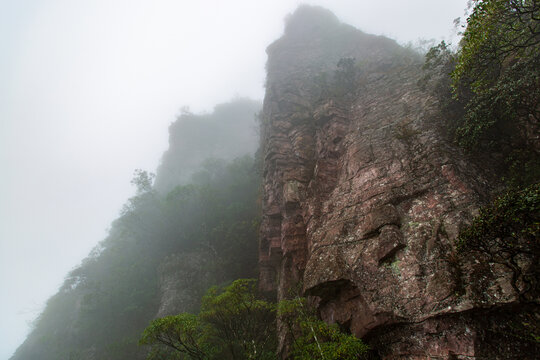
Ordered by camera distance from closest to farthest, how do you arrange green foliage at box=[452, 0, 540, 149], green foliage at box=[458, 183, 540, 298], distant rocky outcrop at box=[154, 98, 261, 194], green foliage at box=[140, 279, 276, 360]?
1. green foliage at box=[458, 183, 540, 298]
2. green foliage at box=[452, 0, 540, 149]
3. green foliage at box=[140, 279, 276, 360]
4. distant rocky outcrop at box=[154, 98, 261, 194]

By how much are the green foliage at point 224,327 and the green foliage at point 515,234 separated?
8997 mm

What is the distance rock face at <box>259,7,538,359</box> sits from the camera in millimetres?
6965

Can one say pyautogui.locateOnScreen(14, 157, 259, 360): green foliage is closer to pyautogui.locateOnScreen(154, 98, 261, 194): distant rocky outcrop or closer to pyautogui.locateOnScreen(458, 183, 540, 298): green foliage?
pyautogui.locateOnScreen(154, 98, 261, 194): distant rocky outcrop

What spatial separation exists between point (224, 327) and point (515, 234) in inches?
490

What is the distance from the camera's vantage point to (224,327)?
1207cm

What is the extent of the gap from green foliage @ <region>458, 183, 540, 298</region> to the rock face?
39cm

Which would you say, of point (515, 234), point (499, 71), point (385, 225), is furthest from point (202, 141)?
→ point (515, 234)

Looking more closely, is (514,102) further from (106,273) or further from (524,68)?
(106,273)

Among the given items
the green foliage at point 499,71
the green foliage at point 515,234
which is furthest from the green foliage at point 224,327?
the green foliage at point 499,71

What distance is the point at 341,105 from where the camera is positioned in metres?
20.9

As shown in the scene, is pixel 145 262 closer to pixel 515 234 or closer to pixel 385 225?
pixel 385 225

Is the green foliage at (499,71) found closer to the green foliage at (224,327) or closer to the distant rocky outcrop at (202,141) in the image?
the green foliage at (224,327)

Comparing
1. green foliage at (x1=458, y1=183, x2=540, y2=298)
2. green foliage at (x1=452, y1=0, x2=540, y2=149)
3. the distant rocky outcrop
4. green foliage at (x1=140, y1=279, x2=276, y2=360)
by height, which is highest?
the distant rocky outcrop

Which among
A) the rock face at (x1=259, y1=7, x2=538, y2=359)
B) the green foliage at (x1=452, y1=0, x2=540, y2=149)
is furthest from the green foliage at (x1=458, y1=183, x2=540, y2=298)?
the green foliage at (x1=452, y1=0, x2=540, y2=149)
